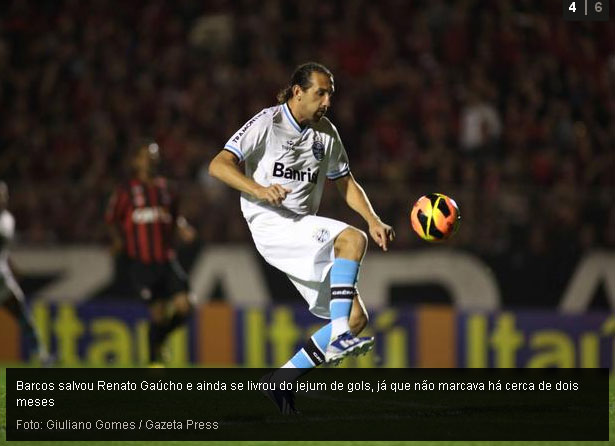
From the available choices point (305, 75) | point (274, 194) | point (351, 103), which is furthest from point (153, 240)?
point (351, 103)

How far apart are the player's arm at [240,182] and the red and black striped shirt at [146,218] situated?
138 inches

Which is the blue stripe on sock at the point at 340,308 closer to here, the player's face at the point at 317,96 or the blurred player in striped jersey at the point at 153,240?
the player's face at the point at 317,96

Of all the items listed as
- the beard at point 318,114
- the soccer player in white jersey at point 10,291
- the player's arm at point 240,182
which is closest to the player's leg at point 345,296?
the player's arm at point 240,182

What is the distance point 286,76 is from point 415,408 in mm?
9241

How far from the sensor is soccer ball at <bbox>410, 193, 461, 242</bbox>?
23.6 ft

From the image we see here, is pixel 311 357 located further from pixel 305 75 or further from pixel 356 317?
pixel 305 75

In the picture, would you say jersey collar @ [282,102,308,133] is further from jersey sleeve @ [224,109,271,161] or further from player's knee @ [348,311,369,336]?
player's knee @ [348,311,369,336]

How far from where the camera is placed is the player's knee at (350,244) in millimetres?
6867

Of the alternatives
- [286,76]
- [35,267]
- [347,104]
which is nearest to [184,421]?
[35,267]

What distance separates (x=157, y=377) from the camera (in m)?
8.40

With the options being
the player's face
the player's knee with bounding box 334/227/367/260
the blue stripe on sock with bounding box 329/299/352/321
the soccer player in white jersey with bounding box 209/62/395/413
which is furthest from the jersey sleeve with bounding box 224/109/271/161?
the blue stripe on sock with bounding box 329/299/352/321

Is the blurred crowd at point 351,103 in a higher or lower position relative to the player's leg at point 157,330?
higher

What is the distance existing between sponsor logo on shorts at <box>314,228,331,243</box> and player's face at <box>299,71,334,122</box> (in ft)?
2.39

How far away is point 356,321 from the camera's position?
22.8ft
